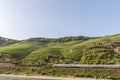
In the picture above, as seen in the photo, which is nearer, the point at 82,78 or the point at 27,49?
the point at 82,78

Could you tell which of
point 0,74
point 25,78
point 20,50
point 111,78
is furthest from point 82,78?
point 20,50

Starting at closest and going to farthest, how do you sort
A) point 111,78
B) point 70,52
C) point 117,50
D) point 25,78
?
point 111,78 < point 25,78 < point 117,50 < point 70,52

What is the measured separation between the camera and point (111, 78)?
8712 cm

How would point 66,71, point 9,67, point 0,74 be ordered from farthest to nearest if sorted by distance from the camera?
point 9,67 < point 0,74 < point 66,71

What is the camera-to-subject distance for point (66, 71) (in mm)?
99625

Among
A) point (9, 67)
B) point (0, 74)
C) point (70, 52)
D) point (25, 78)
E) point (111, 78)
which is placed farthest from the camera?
point (70, 52)

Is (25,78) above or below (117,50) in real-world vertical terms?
below

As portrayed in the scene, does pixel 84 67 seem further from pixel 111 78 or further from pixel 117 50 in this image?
pixel 117 50

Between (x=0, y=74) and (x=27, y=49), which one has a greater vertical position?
(x=27, y=49)

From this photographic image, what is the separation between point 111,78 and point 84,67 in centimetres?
1747

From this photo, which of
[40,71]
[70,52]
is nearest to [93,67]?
[40,71]

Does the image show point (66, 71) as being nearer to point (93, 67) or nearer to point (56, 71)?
point (56, 71)

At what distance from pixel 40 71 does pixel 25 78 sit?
11.6m

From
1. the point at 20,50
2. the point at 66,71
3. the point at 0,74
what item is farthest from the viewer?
the point at 20,50
